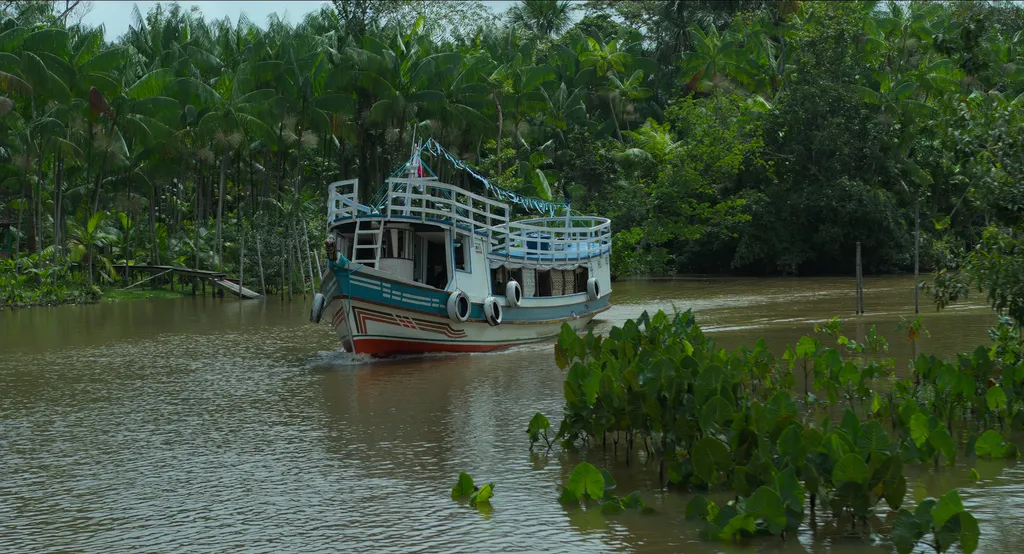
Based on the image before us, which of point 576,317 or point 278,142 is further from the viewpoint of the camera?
point 278,142

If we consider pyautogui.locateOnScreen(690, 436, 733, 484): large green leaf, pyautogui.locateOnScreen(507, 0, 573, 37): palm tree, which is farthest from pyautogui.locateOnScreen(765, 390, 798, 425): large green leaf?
pyautogui.locateOnScreen(507, 0, 573, 37): palm tree

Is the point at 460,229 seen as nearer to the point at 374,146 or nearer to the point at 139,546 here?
the point at 139,546

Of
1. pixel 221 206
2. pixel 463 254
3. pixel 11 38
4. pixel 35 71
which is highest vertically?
pixel 11 38

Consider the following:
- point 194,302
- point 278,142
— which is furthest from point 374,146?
point 194,302

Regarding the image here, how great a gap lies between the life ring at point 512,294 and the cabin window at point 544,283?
6.56ft

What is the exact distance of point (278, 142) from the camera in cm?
4472

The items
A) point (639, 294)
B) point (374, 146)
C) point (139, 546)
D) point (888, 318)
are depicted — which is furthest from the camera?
point (374, 146)

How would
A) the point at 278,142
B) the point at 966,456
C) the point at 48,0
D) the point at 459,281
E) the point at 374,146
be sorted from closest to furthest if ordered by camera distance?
the point at 966,456
the point at 459,281
the point at 278,142
the point at 374,146
the point at 48,0

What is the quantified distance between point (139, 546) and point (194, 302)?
32692 mm

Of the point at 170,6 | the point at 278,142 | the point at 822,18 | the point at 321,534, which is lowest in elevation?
the point at 321,534

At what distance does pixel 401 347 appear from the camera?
2056cm

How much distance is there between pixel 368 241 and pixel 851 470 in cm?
1440

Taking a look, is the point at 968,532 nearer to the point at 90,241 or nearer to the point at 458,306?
A: the point at 458,306

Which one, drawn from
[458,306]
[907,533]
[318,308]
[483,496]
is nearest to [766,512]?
[907,533]
